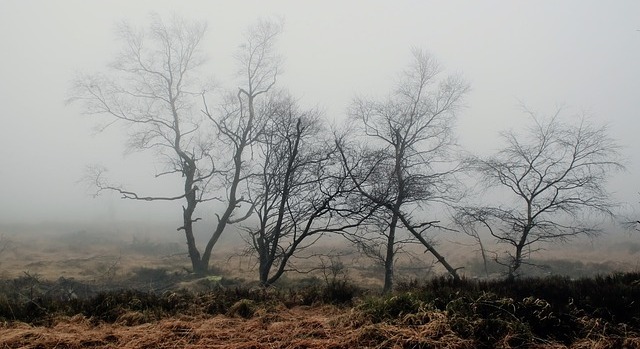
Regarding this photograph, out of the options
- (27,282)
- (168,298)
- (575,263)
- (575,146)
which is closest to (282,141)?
(168,298)

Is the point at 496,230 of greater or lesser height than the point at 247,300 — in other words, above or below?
above

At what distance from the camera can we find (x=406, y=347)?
13.9 ft

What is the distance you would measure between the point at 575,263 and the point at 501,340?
26.0 metres

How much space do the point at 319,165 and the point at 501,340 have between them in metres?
7.95

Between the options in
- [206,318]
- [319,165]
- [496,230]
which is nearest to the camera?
[206,318]

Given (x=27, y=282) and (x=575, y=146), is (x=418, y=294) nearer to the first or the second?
(x=575, y=146)

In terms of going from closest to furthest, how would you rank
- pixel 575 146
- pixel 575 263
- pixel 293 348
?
1. pixel 293 348
2. pixel 575 146
3. pixel 575 263

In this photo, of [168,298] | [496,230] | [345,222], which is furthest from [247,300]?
[496,230]

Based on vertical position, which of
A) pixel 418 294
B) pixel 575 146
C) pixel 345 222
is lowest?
pixel 418 294

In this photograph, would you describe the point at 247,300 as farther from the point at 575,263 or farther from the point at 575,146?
the point at 575,263

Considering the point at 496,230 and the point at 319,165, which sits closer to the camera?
the point at 319,165

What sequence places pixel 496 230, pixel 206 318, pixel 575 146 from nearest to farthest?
pixel 206 318 < pixel 575 146 < pixel 496 230

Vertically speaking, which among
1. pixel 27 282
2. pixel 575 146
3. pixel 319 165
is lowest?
pixel 27 282

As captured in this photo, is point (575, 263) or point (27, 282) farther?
point (575, 263)
